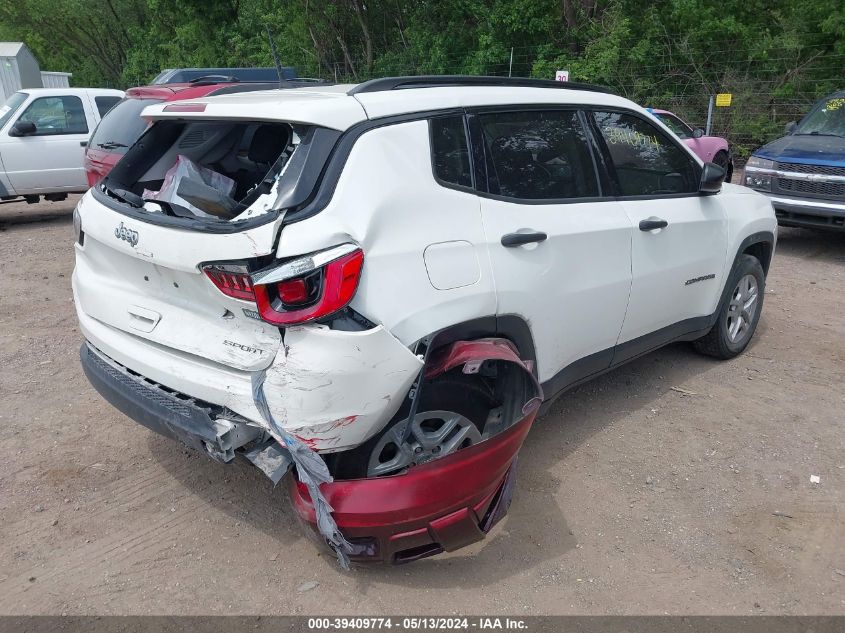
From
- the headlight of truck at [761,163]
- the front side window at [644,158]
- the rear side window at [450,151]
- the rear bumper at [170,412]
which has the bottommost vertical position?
the headlight of truck at [761,163]

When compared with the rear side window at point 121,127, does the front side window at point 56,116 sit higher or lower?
lower

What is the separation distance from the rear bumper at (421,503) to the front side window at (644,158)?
1767 millimetres

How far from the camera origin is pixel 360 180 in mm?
2717

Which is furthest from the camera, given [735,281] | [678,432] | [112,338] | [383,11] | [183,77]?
[383,11]

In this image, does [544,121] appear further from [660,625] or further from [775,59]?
[775,59]

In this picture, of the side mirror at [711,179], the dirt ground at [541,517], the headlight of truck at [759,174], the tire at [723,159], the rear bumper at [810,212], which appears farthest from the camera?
the tire at [723,159]

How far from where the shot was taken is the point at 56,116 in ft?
34.7

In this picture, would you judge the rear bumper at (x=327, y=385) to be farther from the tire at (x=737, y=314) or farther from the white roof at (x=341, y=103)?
the tire at (x=737, y=314)

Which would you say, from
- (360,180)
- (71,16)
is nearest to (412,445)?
(360,180)

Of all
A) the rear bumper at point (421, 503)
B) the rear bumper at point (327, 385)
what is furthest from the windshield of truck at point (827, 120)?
the rear bumper at point (327, 385)

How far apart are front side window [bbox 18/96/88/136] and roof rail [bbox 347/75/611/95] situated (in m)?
9.01

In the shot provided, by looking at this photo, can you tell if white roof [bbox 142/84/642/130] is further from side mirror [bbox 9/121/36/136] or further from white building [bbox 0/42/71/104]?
white building [bbox 0/42/71/104]

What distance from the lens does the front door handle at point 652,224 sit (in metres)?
3.94

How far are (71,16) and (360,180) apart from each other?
36.4m
